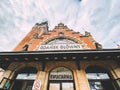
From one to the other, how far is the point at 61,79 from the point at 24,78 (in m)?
2.26

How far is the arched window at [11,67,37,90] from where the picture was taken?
23.8ft

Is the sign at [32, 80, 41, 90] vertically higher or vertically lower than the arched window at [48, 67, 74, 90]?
lower

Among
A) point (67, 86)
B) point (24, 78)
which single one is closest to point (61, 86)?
point (67, 86)

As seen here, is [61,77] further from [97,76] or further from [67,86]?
[97,76]

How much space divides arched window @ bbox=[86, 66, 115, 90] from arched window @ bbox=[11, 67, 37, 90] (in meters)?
3.41

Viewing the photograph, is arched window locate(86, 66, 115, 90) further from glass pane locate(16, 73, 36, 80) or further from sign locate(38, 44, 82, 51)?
sign locate(38, 44, 82, 51)

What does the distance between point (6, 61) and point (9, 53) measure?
76 centimetres

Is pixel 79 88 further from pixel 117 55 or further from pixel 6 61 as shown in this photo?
pixel 6 61

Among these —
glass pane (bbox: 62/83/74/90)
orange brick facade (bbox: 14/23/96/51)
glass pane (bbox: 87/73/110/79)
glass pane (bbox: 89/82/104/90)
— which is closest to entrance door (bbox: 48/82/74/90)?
glass pane (bbox: 62/83/74/90)

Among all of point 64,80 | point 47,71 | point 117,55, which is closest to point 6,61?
point 47,71

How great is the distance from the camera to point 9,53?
7.38 meters

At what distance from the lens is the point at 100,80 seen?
22.8 feet

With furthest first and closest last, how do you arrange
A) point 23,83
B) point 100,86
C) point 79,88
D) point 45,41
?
point 45,41
point 23,83
point 100,86
point 79,88

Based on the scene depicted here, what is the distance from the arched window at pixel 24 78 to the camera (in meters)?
7.26
